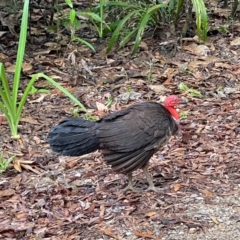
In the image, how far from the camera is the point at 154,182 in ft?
15.5

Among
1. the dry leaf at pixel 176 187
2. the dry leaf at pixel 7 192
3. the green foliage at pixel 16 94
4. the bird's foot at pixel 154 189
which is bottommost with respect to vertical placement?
the dry leaf at pixel 7 192

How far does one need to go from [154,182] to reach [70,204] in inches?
28.4

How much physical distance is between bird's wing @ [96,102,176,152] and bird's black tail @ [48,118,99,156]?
66mm

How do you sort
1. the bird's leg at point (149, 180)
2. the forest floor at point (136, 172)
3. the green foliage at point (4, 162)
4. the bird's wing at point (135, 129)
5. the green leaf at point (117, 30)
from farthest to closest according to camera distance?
the green leaf at point (117, 30) < the green foliage at point (4, 162) < the bird's leg at point (149, 180) < the bird's wing at point (135, 129) < the forest floor at point (136, 172)

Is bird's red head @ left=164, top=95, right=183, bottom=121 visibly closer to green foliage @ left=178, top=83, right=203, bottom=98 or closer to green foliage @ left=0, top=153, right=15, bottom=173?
green foliage @ left=0, top=153, right=15, bottom=173

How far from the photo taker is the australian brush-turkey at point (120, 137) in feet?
14.1

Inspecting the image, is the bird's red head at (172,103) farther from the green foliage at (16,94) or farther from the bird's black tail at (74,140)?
the green foliage at (16,94)

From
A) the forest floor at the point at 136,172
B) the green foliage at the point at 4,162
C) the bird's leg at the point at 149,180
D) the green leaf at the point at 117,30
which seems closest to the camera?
the forest floor at the point at 136,172

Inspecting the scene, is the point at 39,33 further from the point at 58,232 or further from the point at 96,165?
the point at 58,232

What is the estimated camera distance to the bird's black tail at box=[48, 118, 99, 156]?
14.2 ft

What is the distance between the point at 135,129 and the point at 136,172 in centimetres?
76

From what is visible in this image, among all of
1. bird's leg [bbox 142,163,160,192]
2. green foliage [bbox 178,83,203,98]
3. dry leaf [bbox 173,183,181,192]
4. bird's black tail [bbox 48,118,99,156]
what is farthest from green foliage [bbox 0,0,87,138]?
green foliage [bbox 178,83,203,98]

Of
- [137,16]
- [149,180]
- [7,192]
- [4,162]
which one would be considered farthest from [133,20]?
[7,192]

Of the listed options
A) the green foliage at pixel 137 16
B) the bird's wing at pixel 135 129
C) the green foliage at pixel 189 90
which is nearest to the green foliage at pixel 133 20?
the green foliage at pixel 137 16
